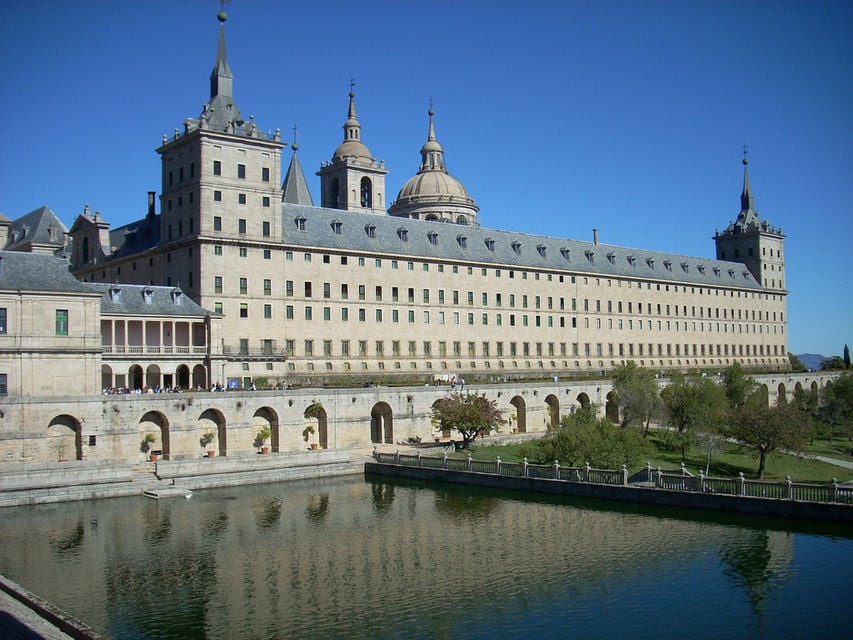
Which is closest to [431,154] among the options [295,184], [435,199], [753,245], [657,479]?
[435,199]

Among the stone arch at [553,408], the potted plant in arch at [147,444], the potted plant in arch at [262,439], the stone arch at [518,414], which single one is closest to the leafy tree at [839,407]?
the stone arch at [553,408]

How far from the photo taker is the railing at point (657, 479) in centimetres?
3838

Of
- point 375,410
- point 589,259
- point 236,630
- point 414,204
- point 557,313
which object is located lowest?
point 236,630

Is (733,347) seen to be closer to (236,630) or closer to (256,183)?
(256,183)

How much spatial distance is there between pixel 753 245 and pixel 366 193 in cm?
5569

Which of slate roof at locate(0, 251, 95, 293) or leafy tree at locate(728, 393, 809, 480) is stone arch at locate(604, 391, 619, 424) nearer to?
leafy tree at locate(728, 393, 809, 480)

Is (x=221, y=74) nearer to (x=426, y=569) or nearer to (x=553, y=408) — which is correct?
(x=553, y=408)

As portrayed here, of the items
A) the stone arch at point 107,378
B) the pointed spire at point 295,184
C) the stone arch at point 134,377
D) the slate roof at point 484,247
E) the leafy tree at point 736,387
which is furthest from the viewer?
the pointed spire at point 295,184

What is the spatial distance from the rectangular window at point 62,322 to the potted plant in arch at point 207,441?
969 centimetres

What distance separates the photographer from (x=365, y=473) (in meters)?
54.1

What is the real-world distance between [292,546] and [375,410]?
91.2 ft

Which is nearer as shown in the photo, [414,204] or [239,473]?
[239,473]

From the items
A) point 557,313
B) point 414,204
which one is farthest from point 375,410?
point 414,204

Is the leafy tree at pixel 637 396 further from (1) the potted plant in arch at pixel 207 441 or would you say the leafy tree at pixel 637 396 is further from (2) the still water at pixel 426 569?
(1) the potted plant in arch at pixel 207 441
